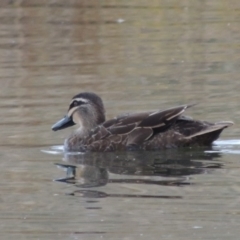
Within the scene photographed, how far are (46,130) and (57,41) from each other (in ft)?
25.5

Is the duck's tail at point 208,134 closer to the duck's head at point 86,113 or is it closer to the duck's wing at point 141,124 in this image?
the duck's wing at point 141,124

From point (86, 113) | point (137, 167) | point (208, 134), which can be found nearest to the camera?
point (137, 167)

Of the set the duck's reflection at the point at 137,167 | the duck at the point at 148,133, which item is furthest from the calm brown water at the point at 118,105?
the duck at the point at 148,133

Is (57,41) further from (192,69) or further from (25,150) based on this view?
(25,150)

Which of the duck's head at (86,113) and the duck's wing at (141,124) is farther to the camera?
the duck's head at (86,113)

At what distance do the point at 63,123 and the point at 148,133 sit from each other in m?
1.01

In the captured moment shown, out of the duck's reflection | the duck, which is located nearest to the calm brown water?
the duck's reflection

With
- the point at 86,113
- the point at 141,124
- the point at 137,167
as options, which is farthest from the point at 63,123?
the point at 137,167

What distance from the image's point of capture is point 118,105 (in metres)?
12.5

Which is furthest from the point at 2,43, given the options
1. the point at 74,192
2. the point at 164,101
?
the point at 74,192

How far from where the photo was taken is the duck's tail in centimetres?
1026

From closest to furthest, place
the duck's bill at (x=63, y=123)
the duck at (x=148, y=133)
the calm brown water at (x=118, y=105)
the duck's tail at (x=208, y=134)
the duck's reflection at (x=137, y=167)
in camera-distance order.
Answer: the calm brown water at (x=118, y=105) → the duck's reflection at (x=137, y=167) → the duck's tail at (x=208, y=134) → the duck at (x=148, y=133) → the duck's bill at (x=63, y=123)

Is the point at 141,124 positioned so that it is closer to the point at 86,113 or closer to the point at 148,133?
the point at 148,133

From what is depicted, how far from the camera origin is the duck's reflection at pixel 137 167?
9125 millimetres
